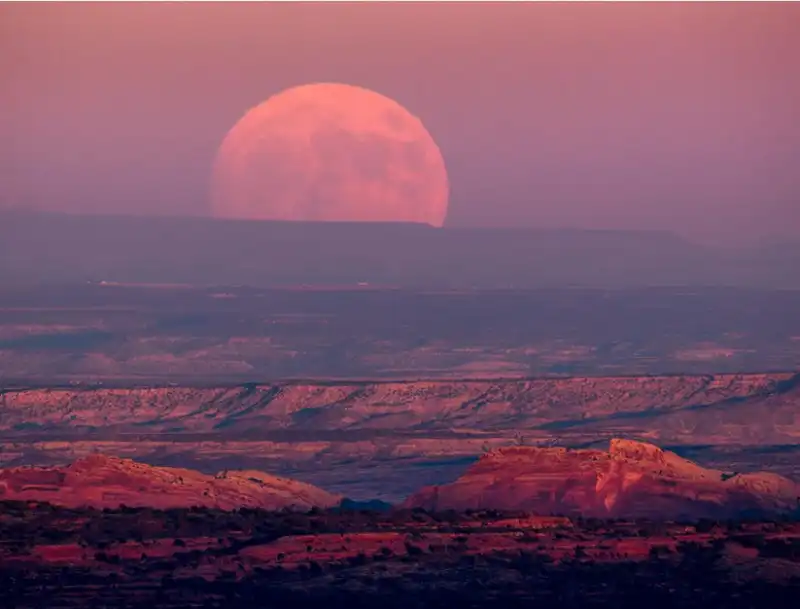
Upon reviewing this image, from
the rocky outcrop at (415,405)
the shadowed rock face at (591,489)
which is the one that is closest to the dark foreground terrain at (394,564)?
the shadowed rock face at (591,489)

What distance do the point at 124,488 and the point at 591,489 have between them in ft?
56.4

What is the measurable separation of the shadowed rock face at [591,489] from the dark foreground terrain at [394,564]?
21.1 meters

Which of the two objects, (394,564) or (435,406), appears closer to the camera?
(394,564)

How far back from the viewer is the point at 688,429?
141000mm

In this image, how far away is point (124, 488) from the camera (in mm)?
83812

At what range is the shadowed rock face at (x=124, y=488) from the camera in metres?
81.9

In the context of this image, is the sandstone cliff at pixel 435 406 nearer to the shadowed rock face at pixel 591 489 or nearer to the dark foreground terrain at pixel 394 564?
the shadowed rock face at pixel 591 489

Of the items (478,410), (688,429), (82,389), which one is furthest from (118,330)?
(688,429)

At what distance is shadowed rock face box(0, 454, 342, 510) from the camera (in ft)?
269

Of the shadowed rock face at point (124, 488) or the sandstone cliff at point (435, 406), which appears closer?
the shadowed rock face at point (124, 488)

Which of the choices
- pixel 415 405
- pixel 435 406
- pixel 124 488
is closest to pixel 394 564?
pixel 124 488

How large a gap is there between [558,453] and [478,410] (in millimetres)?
56332

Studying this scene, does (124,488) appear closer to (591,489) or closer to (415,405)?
(591,489)

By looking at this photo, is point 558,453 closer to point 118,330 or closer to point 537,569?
point 537,569
